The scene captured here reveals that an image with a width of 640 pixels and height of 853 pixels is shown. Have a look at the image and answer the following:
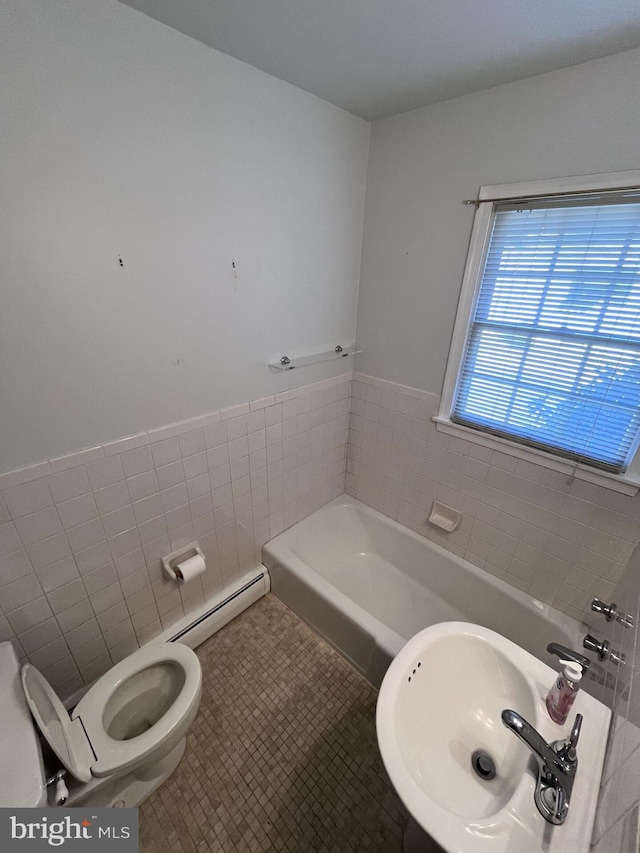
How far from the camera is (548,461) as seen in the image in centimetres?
144

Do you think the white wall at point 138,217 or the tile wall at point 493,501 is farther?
the tile wall at point 493,501

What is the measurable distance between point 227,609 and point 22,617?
2.90ft

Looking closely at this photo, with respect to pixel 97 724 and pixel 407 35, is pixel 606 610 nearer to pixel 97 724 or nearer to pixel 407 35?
pixel 97 724

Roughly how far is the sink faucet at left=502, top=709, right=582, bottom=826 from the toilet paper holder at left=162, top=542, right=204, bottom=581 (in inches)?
48.9

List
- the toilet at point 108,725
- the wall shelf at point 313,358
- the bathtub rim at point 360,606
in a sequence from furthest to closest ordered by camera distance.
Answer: the wall shelf at point 313,358, the bathtub rim at point 360,606, the toilet at point 108,725

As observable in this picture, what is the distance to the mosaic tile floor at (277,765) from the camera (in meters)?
1.14

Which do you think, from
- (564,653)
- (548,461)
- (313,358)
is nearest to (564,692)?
(564,653)

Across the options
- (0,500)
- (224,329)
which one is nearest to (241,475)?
(224,329)

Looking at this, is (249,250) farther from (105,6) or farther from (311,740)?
(311,740)

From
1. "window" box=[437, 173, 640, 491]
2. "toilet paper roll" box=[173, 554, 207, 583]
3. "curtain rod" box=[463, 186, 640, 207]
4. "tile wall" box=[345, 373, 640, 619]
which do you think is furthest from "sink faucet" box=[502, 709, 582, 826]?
"curtain rod" box=[463, 186, 640, 207]

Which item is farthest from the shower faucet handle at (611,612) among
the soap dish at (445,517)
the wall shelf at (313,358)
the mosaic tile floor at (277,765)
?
the wall shelf at (313,358)

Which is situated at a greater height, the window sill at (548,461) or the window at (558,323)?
the window at (558,323)

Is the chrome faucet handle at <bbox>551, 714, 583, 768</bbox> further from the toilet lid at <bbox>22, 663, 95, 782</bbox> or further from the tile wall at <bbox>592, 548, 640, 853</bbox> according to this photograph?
the toilet lid at <bbox>22, 663, 95, 782</bbox>

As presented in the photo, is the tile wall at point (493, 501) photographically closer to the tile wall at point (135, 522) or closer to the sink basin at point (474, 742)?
the tile wall at point (135, 522)
